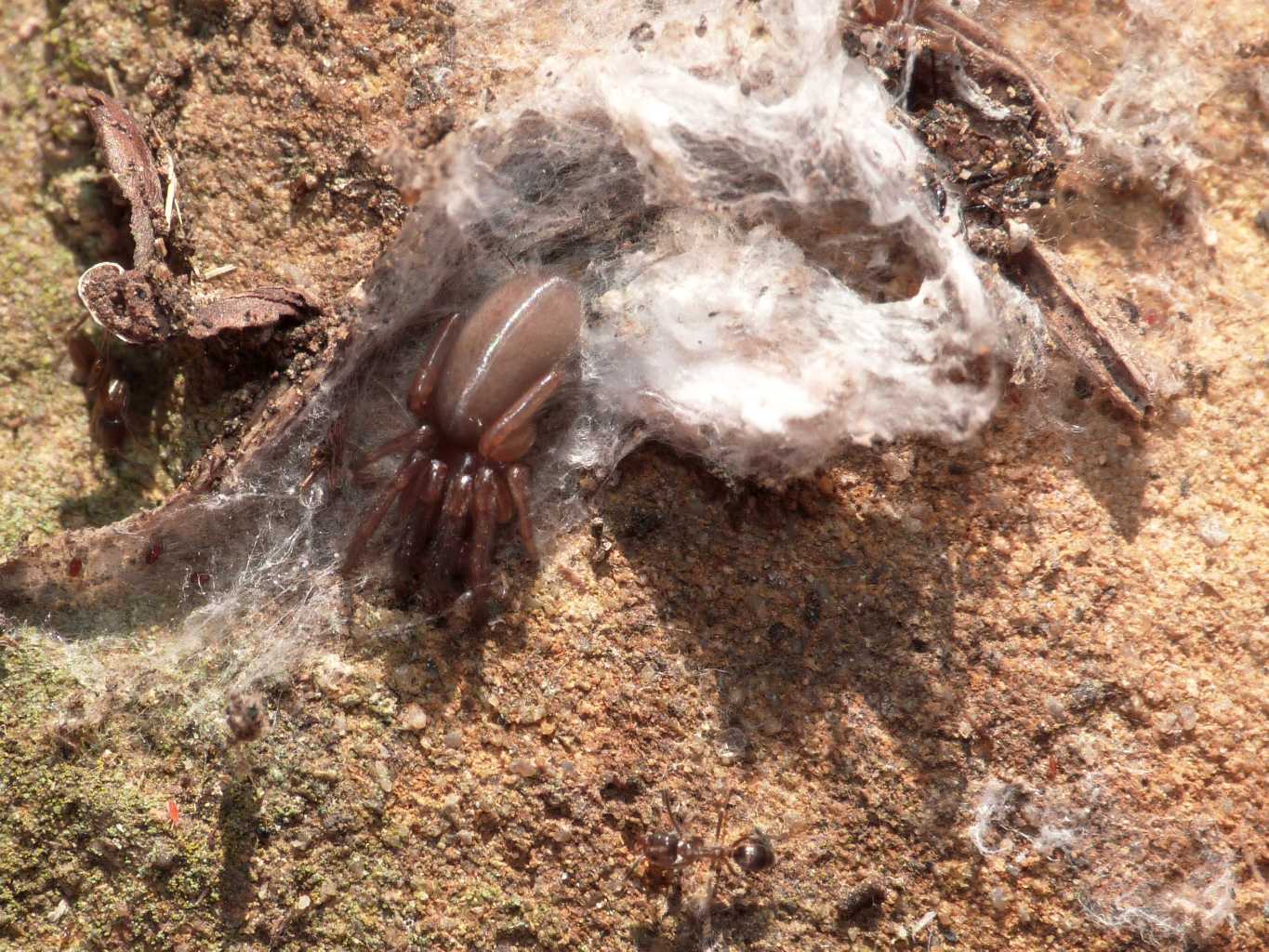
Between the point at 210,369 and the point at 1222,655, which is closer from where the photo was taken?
the point at 1222,655

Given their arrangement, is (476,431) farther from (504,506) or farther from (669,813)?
(669,813)

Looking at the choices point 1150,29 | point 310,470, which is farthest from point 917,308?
point 310,470

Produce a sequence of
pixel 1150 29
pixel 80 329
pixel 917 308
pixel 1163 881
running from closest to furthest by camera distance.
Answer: pixel 1163 881
pixel 917 308
pixel 1150 29
pixel 80 329

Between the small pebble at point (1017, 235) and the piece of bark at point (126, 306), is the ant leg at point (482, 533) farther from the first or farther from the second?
the small pebble at point (1017, 235)

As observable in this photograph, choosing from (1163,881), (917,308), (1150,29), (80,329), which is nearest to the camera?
(1163,881)

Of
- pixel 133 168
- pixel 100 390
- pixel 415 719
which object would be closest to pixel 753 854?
pixel 415 719

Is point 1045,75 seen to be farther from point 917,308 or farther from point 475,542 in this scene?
point 475,542

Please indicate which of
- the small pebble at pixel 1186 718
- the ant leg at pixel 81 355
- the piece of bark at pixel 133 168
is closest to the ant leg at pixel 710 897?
the small pebble at pixel 1186 718
